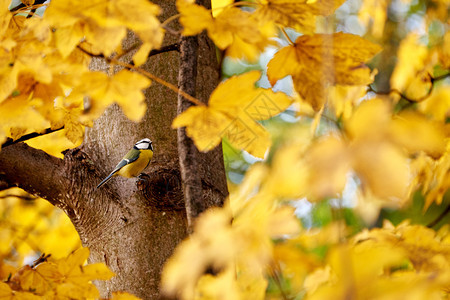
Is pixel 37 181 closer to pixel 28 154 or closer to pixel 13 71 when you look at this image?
pixel 28 154

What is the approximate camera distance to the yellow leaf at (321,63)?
26.3 inches

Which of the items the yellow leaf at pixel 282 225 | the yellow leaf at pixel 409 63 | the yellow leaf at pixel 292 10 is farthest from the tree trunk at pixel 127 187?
the yellow leaf at pixel 409 63

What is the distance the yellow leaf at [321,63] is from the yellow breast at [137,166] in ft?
1.16

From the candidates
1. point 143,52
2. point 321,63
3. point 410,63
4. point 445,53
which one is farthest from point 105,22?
point 410,63

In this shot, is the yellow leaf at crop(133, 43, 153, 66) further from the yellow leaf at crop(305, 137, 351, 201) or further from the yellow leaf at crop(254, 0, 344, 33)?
the yellow leaf at crop(305, 137, 351, 201)

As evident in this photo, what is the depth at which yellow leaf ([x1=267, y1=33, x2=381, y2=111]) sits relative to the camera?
2.19 ft

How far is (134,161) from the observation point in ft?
3.08

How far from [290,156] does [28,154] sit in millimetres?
712

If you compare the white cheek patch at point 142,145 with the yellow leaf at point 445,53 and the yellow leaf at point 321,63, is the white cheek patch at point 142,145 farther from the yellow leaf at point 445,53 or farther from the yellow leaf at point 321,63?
the yellow leaf at point 445,53

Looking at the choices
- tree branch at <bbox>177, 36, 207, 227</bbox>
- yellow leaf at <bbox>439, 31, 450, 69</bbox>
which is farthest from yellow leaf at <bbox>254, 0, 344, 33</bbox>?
yellow leaf at <bbox>439, 31, 450, 69</bbox>

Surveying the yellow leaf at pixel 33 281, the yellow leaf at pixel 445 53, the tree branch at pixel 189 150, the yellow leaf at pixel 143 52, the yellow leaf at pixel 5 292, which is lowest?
the yellow leaf at pixel 33 281

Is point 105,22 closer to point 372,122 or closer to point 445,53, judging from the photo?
point 372,122

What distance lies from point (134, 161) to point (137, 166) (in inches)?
1.0

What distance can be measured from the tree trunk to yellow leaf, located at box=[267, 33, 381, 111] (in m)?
0.28
